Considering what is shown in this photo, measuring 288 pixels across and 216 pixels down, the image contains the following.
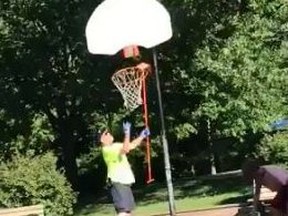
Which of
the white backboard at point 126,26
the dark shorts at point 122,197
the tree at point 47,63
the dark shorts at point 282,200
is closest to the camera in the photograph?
the dark shorts at point 282,200

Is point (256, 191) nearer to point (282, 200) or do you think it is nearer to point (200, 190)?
point (282, 200)

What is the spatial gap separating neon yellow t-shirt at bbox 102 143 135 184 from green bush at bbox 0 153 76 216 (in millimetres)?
3635

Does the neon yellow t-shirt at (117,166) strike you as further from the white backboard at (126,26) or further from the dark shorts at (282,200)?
the dark shorts at (282,200)

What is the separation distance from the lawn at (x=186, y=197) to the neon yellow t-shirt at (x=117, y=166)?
416cm

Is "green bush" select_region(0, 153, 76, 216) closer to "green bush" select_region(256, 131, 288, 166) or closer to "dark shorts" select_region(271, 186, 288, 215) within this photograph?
"green bush" select_region(256, 131, 288, 166)

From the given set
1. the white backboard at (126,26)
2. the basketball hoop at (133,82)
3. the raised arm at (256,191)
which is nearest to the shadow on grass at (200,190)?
the basketball hoop at (133,82)

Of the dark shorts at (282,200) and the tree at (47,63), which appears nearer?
the dark shorts at (282,200)

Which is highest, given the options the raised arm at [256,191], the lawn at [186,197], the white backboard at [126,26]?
the white backboard at [126,26]

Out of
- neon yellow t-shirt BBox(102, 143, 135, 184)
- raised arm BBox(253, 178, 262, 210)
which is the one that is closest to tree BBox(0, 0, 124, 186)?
neon yellow t-shirt BBox(102, 143, 135, 184)

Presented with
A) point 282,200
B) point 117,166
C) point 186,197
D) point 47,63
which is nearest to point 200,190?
point 186,197

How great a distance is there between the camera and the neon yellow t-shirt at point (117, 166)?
1195 centimetres

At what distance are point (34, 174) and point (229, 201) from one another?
4.17 m

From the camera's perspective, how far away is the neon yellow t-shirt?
11953 millimetres

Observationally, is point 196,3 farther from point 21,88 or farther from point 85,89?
point 21,88
